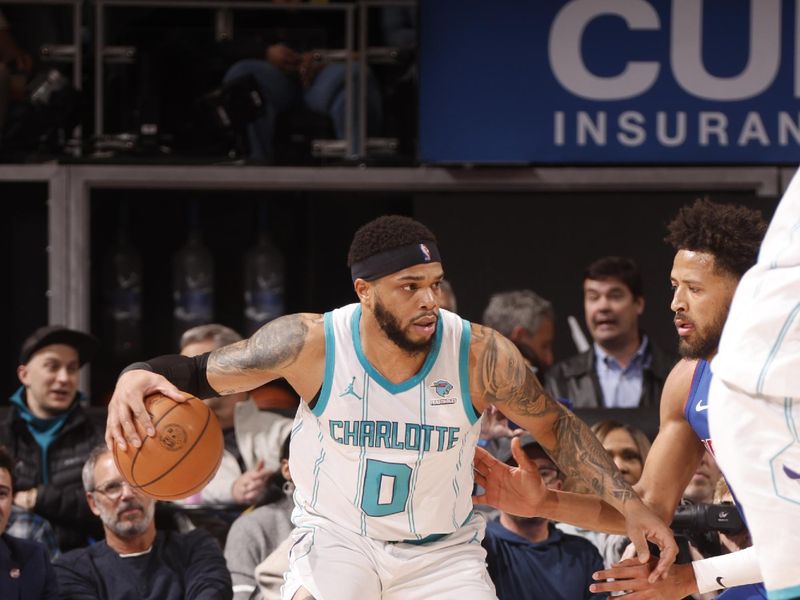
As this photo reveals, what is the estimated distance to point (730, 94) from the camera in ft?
24.0

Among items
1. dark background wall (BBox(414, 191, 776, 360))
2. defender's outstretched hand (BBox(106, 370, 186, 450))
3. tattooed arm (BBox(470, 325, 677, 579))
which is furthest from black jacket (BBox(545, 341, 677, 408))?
defender's outstretched hand (BBox(106, 370, 186, 450))

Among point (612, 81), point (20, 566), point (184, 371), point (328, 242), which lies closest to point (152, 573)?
point (20, 566)

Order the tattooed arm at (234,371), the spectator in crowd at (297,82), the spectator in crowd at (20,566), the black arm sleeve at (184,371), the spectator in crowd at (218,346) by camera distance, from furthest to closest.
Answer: the spectator in crowd at (297,82), the spectator in crowd at (218,346), the spectator in crowd at (20,566), the black arm sleeve at (184,371), the tattooed arm at (234,371)

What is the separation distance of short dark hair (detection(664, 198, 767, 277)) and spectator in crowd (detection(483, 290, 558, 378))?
98.6 inches

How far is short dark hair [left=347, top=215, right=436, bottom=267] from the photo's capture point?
14.5 ft

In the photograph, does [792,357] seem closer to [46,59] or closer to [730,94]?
[730,94]

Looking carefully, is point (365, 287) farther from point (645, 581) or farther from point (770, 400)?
point (770, 400)

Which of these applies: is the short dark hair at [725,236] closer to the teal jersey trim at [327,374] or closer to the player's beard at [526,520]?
the teal jersey trim at [327,374]

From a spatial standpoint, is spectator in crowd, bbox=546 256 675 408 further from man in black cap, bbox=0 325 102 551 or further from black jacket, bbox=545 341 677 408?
man in black cap, bbox=0 325 102 551

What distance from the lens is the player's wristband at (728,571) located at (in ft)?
14.0

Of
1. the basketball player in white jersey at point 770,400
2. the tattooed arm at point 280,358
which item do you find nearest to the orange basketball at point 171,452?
the tattooed arm at point 280,358

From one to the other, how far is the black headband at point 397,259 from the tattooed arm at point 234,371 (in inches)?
10.0

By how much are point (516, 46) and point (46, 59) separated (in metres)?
2.70

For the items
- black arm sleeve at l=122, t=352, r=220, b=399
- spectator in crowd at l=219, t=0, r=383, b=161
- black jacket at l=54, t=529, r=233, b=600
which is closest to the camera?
black arm sleeve at l=122, t=352, r=220, b=399
